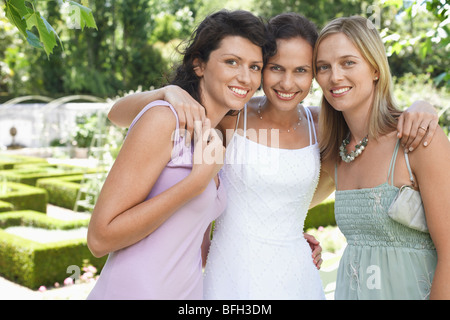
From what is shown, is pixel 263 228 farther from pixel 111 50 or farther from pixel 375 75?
pixel 111 50

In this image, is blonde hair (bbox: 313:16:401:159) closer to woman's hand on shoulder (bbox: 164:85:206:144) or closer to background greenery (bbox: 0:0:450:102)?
woman's hand on shoulder (bbox: 164:85:206:144)

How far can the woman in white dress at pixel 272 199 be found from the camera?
2461 mm

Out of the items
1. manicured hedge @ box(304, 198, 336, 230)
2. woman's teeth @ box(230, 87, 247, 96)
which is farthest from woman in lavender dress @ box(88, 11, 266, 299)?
manicured hedge @ box(304, 198, 336, 230)

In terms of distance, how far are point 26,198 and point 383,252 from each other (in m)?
8.13

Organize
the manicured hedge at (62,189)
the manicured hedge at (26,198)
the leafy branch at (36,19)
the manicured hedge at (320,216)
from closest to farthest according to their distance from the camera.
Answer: the leafy branch at (36,19), the manicured hedge at (320,216), the manicured hedge at (26,198), the manicured hedge at (62,189)

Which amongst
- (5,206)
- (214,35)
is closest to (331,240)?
(214,35)

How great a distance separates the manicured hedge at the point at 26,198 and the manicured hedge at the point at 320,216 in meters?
4.98

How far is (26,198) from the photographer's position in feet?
29.6

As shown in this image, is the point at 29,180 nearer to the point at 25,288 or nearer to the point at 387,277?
the point at 25,288

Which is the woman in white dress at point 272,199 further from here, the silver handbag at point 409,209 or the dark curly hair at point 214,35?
the silver handbag at point 409,209

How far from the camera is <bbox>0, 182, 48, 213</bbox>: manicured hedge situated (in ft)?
29.0

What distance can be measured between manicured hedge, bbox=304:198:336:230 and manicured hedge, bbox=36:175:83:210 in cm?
475

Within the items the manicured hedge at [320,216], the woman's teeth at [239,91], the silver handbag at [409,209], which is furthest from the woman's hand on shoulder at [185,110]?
the manicured hedge at [320,216]
